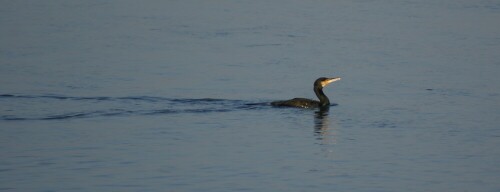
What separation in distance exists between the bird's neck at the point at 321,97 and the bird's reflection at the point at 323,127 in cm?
32

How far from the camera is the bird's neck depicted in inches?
978

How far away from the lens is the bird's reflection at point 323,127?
2078cm

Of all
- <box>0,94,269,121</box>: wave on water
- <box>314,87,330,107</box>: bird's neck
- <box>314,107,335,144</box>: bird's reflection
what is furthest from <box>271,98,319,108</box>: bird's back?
<box>0,94,269,121</box>: wave on water

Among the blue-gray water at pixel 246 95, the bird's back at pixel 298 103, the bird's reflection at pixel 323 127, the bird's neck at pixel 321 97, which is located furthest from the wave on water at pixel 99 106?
the bird's neck at pixel 321 97

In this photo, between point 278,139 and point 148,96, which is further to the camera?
point 148,96

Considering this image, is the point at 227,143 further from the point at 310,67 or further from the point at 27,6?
the point at 27,6

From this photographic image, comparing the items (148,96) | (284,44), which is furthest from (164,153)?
(284,44)

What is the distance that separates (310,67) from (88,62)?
17.4 ft

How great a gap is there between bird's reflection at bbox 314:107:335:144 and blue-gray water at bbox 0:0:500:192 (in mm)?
65

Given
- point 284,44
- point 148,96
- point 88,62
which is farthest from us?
point 284,44

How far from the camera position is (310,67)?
1152 inches

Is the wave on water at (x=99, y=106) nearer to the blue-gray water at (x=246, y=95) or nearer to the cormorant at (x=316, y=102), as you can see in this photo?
the blue-gray water at (x=246, y=95)

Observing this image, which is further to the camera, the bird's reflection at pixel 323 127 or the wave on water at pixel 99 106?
the wave on water at pixel 99 106

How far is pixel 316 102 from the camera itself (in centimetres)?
2486
